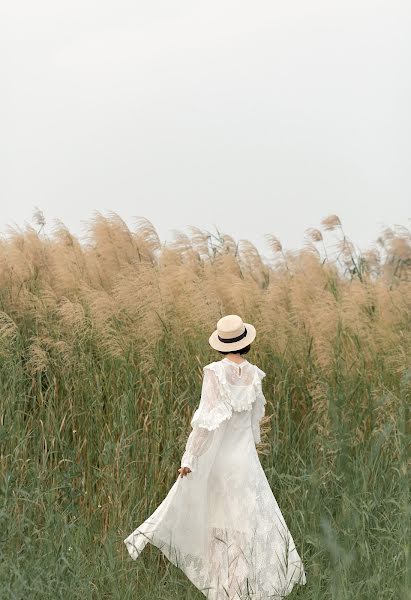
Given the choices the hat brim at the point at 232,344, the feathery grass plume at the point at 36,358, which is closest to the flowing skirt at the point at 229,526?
the hat brim at the point at 232,344

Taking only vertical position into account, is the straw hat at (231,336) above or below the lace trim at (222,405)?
above

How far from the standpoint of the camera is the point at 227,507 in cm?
452

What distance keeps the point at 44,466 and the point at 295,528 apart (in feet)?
4.98

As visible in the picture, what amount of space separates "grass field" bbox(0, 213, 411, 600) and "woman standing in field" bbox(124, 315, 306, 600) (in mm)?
165

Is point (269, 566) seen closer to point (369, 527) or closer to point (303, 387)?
point (369, 527)

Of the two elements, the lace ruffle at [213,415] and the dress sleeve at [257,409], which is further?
the dress sleeve at [257,409]

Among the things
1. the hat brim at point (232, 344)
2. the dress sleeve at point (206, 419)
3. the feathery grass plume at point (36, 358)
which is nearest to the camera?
the dress sleeve at point (206, 419)

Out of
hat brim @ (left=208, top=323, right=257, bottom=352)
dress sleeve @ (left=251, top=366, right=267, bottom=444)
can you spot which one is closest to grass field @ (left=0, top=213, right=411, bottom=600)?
dress sleeve @ (left=251, top=366, right=267, bottom=444)

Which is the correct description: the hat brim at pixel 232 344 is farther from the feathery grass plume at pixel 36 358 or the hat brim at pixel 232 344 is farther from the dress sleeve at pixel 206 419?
the feathery grass plume at pixel 36 358

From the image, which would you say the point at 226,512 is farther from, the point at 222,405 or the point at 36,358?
the point at 36,358

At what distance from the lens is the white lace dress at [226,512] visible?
4453 millimetres

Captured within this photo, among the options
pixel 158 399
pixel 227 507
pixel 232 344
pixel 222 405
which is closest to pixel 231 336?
pixel 232 344

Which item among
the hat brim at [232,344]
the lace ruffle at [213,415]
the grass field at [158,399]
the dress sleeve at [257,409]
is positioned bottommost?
the grass field at [158,399]

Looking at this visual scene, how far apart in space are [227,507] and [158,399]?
140 centimetres
